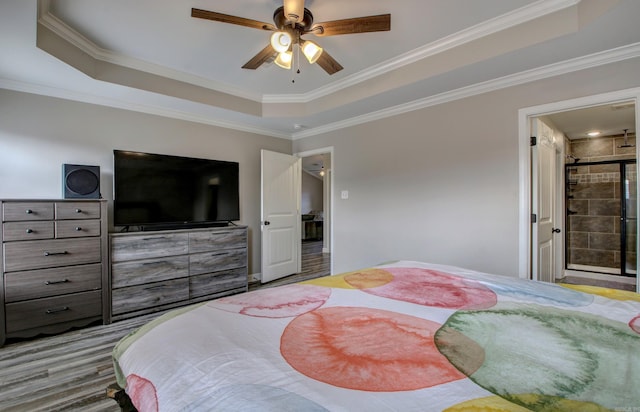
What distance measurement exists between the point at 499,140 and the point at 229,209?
3.30 m

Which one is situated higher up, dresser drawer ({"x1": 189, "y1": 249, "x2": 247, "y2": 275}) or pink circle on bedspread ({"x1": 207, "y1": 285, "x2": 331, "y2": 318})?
pink circle on bedspread ({"x1": 207, "y1": 285, "x2": 331, "y2": 318})

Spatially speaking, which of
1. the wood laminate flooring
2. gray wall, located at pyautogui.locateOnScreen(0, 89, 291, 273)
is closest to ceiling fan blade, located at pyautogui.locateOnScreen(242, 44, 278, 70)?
gray wall, located at pyautogui.locateOnScreen(0, 89, 291, 273)

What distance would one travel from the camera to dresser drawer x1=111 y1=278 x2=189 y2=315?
9.45ft

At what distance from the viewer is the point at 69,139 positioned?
2.98 m

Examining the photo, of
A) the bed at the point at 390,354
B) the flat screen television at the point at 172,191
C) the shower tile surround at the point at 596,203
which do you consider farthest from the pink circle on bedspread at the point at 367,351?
the shower tile surround at the point at 596,203

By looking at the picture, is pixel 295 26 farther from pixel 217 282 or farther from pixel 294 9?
pixel 217 282

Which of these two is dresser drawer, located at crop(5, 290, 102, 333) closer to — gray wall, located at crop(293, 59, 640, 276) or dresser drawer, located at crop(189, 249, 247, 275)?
dresser drawer, located at crop(189, 249, 247, 275)

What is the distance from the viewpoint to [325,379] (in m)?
0.72

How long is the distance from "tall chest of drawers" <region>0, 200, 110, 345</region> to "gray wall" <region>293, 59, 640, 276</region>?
2.81 m

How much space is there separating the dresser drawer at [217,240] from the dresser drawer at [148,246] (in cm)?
9

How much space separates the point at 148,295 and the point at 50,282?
2.64ft

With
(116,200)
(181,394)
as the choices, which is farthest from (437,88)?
(116,200)

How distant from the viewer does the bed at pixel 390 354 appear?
2.16ft

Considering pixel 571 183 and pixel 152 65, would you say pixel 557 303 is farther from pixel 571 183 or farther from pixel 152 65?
pixel 571 183
